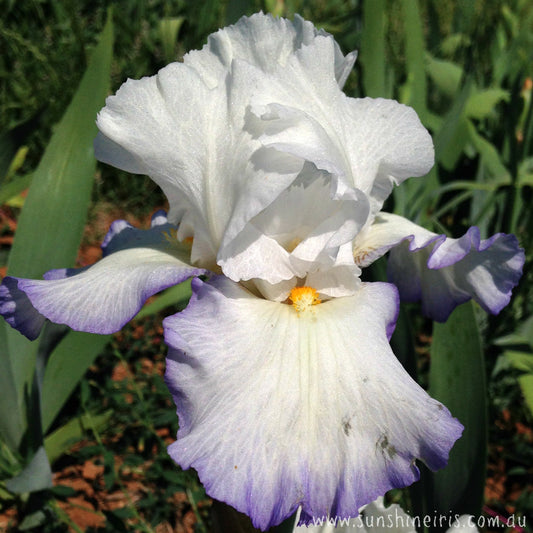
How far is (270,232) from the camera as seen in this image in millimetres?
808

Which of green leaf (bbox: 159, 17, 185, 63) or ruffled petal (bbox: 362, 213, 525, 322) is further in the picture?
green leaf (bbox: 159, 17, 185, 63)

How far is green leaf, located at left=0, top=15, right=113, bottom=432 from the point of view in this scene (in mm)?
1284

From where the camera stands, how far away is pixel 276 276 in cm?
79

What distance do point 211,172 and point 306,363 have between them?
11.1 inches

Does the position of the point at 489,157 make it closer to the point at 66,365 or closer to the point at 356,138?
the point at 356,138

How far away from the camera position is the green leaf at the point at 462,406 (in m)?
1.04

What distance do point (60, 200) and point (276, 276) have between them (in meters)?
0.73

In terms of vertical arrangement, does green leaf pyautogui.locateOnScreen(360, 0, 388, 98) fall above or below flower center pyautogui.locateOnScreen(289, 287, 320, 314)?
above

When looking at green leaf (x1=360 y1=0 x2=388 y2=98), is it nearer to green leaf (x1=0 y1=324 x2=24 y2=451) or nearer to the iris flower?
the iris flower

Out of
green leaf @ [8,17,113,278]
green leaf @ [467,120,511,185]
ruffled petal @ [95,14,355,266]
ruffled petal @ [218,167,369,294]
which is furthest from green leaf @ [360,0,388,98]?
ruffled petal @ [218,167,369,294]

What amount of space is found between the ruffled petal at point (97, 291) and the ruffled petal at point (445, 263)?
1.01ft

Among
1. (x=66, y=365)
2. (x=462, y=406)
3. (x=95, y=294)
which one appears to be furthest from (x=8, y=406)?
(x=462, y=406)

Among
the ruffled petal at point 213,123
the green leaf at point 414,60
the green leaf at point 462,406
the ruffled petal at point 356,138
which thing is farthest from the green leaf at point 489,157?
the ruffled petal at point 213,123

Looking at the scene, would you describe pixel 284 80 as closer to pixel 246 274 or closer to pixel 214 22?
pixel 246 274
